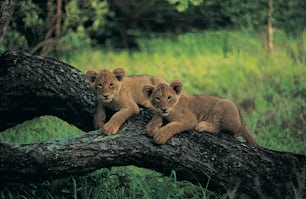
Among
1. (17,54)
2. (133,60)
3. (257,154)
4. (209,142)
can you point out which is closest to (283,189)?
(257,154)

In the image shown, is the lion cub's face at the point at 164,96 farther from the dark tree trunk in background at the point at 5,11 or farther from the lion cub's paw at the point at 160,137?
the dark tree trunk in background at the point at 5,11

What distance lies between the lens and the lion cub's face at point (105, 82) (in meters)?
6.25

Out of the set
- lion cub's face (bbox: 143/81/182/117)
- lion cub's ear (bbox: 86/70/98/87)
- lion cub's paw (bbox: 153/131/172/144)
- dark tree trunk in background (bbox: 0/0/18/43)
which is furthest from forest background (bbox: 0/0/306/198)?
dark tree trunk in background (bbox: 0/0/18/43)

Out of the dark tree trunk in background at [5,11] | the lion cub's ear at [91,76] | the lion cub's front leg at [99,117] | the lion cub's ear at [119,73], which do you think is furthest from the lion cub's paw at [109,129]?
the dark tree trunk in background at [5,11]

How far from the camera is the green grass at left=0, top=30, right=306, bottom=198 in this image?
6133 millimetres

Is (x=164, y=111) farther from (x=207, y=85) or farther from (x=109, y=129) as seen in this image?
(x=207, y=85)

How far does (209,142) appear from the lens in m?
5.84

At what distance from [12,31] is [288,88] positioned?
4.75 meters

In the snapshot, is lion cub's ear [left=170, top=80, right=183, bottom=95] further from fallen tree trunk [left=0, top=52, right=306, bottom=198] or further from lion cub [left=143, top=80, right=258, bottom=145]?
fallen tree trunk [left=0, top=52, right=306, bottom=198]

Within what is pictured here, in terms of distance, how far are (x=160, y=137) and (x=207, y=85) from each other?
18.9 feet

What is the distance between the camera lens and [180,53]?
13422mm

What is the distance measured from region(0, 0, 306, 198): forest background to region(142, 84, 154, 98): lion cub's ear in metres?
A: 0.88

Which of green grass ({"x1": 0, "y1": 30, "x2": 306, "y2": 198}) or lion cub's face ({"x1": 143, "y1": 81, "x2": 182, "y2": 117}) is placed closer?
lion cub's face ({"x1": 143, "y1": 81, "x2": 182, "y2": 117})

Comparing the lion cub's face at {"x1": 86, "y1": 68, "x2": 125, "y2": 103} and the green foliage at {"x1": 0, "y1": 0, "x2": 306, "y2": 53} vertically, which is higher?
the green foliage at {"x1": 0, "y1": 0, "x2": 306, "y2": 53}
